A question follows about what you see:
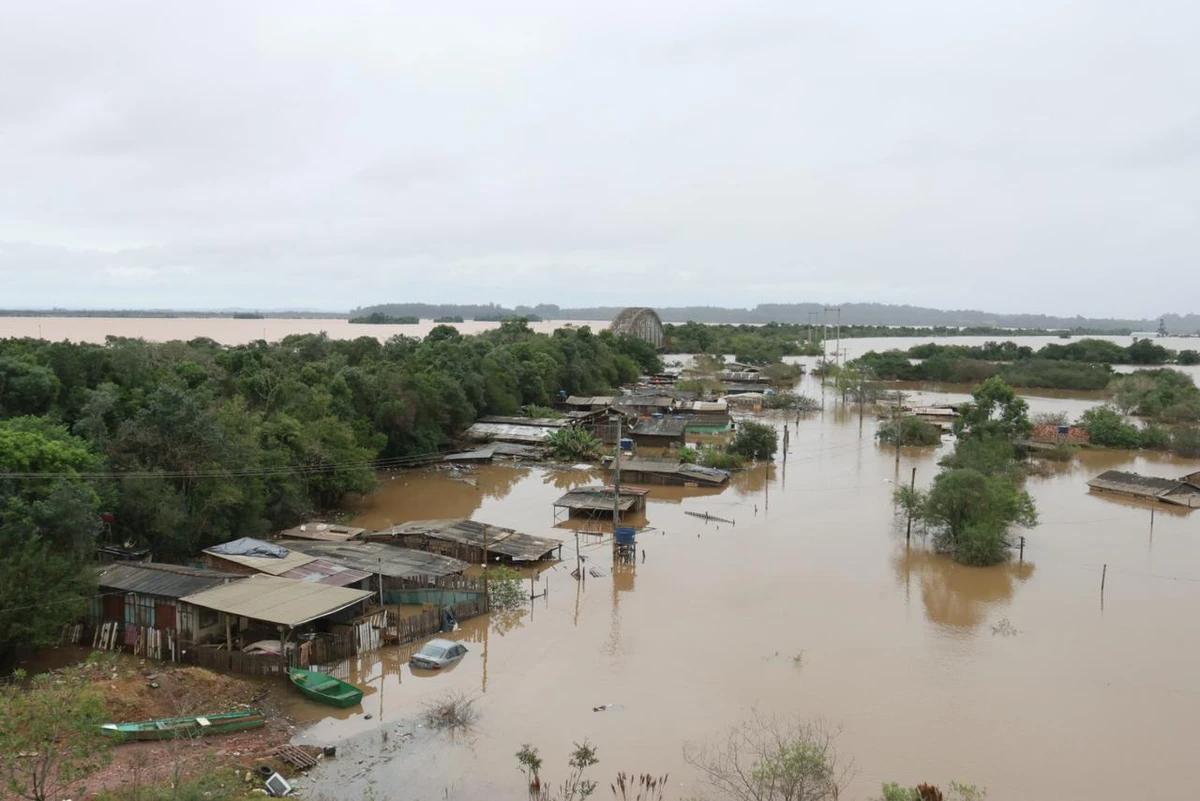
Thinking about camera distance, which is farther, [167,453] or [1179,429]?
[1179,429]

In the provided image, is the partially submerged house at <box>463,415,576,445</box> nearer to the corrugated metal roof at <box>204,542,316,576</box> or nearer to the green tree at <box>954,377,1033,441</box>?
the green tree at <box>954,377,1033,441</box>

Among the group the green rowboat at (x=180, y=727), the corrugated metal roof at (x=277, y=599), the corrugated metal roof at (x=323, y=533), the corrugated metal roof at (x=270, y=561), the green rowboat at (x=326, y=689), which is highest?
the corrugated metal roof at (x=277, y=599)

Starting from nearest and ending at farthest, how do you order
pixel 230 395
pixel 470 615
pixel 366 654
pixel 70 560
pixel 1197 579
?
pixel 70 560
pixel 366 654
pixel 470 615
pixel 1197 579
pixel 230 395

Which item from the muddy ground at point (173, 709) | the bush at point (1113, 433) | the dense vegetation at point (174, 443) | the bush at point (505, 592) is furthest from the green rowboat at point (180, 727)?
the bush at point (1113, 433)

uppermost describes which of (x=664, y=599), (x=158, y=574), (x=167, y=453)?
(x=167, y=453)

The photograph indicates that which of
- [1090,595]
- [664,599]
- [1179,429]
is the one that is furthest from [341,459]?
[1179,429]

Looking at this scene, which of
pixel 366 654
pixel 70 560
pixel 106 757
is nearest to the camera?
pixel 106 757

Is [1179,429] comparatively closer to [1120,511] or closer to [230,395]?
[1120,511]

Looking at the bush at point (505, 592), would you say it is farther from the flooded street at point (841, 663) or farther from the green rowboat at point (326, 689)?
the green rowboat at point (326, 689)
